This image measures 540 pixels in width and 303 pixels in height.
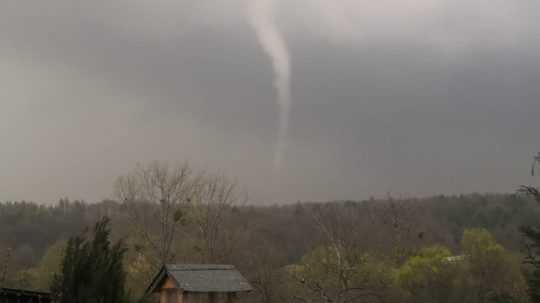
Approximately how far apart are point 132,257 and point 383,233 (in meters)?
26.8

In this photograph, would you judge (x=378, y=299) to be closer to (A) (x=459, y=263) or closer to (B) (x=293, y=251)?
(A) (x=459, y=263)

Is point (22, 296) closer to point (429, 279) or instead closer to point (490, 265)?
point (429, 279)

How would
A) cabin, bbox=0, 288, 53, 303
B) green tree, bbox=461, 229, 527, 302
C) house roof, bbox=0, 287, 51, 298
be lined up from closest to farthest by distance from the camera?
house roof, bbox=0, 287, 51, 298
cabin, bbox=0, 288, 53, 303
green tree, bbox=461, 229, 527, 302

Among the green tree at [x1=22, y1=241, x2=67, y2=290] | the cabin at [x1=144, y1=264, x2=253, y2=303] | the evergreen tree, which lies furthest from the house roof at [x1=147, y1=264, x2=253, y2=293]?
the evergreen tree

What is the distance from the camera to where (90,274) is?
16328mm

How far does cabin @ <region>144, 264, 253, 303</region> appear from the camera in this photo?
3375cm

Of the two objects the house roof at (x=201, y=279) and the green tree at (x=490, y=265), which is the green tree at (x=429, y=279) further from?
the house roof at (x=201, y=279)

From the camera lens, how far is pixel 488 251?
51188 millimetres

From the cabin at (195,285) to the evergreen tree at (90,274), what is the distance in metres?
16.6

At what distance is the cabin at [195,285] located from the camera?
3375 cm

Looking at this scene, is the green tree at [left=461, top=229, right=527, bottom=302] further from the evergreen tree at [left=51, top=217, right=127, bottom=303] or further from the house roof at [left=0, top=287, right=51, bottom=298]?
the evergreen tree at [left=51, top=217, right=127, bottom=303]

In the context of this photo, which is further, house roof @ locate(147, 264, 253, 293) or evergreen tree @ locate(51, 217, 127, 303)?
house roof @ locate(147, 264, 253, 293)

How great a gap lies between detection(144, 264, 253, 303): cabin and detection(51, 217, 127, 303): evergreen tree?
16.6 meters

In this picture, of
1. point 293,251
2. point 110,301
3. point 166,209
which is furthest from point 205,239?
point 110,301
